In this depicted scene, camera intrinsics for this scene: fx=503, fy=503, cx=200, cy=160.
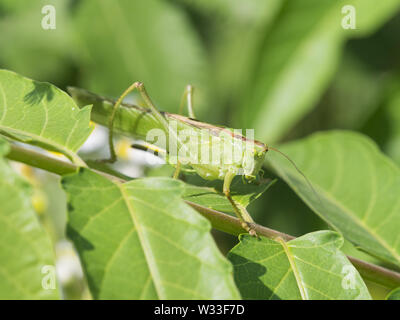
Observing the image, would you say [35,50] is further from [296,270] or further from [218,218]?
[296,270]

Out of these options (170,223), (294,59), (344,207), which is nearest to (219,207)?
(170,223)

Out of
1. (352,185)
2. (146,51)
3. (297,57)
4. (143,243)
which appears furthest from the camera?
(146,51)

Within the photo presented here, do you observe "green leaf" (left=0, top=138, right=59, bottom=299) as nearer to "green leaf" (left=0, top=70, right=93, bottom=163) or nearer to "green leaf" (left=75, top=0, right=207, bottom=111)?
"green leaf" (left=0, top=70, right=93, bottom=163)

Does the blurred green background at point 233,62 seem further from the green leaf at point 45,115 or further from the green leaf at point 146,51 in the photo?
the green leaf at point 45,115

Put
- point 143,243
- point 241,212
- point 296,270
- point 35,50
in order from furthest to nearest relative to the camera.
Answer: point 35,50 < point 241,212 < point 296,270 < point 143,243

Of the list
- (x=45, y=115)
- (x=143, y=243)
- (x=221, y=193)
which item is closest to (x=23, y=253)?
(x=143, y=243)

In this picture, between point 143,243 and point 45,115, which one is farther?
point 45,115

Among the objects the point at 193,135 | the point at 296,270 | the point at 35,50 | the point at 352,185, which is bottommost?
the point at 352,185
